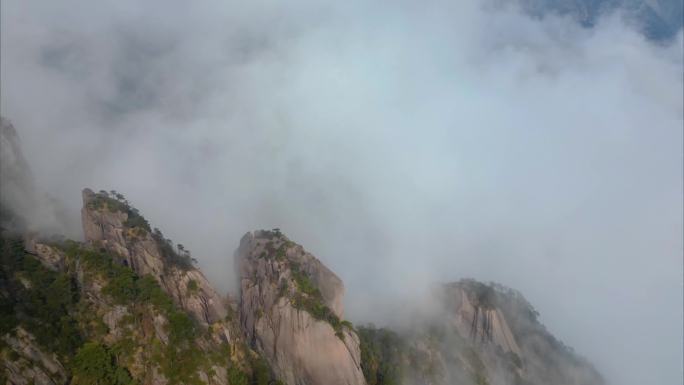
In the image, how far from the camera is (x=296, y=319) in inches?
5320

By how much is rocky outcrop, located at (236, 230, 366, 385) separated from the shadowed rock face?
1424 centimetres

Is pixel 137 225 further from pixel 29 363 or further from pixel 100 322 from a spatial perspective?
pixel 29 363

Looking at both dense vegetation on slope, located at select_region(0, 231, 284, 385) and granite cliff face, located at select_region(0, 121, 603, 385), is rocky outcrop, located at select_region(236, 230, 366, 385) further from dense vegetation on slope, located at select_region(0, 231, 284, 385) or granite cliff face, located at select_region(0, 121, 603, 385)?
dense vegetation on slope, located at select_region(0, 231, 284, 385)

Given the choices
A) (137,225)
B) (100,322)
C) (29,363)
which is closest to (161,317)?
(100,322)

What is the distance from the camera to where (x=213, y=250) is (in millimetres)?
192375

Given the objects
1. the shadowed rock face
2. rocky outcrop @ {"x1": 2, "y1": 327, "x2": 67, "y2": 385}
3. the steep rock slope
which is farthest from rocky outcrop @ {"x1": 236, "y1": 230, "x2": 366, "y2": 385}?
rocky outcrop @ {"x1": 2, "y1": 327, "x2": 67, "y2": 385}

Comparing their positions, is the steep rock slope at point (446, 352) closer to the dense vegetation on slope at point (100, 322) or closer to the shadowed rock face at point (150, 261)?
the shadowed rock face at point (150, 261)

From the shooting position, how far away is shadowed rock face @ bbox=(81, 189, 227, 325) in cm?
12550

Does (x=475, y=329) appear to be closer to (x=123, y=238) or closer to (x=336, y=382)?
(x=336, y=382)

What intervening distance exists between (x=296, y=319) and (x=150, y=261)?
3299 centimetres

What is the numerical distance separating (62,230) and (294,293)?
53.4m

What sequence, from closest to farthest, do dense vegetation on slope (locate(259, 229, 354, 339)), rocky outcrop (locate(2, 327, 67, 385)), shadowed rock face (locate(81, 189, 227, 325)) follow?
rocky outcrop (locate(2, 327, 67, 385)) < shadowed rock face (locate(81, 189, 227, 325)) < dense vegetation on slope (locate(259, 229, 354, 339))

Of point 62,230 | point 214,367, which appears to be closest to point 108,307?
point 214,367

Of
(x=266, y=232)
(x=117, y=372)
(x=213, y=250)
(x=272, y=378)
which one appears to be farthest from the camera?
(x=213, y=250)
